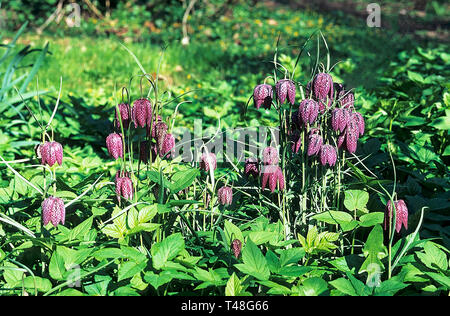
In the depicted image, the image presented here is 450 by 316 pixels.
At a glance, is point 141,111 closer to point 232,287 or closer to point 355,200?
point 232,287

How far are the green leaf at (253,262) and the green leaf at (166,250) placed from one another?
19cm

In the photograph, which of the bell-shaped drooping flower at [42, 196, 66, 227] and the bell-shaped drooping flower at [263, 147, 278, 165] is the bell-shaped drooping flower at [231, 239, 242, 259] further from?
the bell-shaped drooping flower at [42, 196, 66, 227]

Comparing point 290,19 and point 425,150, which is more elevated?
point 290,19

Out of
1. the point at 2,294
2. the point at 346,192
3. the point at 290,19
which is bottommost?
the point at 2,294

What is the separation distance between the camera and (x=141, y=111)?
1727 millimetres

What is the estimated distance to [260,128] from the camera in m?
3.04

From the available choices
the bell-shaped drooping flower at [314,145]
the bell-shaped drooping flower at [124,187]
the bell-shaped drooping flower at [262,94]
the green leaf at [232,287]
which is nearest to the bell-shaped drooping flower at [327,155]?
the bell-shaped drooping flower at [314,145]

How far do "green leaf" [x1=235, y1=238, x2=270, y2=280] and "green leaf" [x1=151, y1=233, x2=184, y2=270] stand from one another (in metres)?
0.19

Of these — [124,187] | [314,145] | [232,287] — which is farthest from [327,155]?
[124,187]

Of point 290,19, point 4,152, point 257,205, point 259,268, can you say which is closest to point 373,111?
point 257,205

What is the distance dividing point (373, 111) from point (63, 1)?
535 cm

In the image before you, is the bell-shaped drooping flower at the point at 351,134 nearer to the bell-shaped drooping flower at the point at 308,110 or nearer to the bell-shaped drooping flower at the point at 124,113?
the bell-shaped drooping flower at the point at 308,110

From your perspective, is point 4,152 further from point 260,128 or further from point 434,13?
point 434,13

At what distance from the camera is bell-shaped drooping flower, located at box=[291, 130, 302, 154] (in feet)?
5.98
